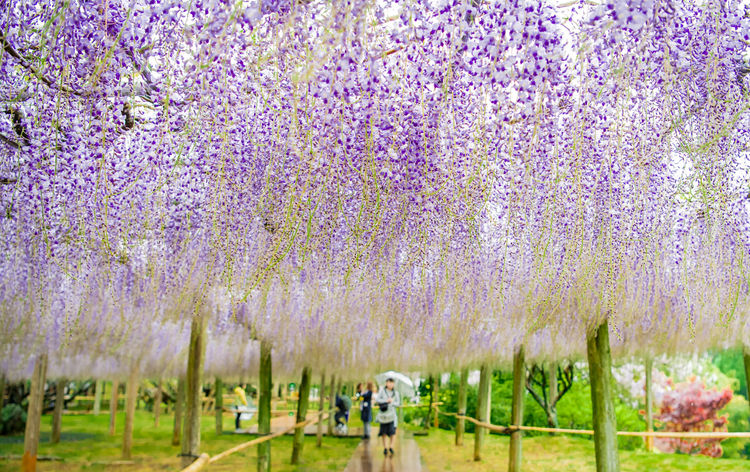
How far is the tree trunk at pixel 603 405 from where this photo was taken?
16.3 feet

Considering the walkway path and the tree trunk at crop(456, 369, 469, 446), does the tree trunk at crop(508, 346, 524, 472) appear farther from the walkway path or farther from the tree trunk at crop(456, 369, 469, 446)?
the tree trunk at crop(456, 369, 469, 446)

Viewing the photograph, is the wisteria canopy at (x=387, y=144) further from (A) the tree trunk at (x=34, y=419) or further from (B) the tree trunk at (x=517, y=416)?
(A) the tree trunk at (x=34, y=419)

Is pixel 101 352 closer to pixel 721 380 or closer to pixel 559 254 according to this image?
pixel 559 254

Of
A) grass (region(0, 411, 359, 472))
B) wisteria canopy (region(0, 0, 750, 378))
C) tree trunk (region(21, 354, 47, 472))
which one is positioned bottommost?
grass (region(0, 411, 359, 472))

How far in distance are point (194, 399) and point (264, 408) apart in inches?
52.5

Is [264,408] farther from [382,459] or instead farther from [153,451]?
[153,451]

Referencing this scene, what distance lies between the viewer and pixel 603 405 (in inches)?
198

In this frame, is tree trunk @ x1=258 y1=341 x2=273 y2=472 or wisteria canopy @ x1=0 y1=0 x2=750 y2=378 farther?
tree trunk @ x1=258 y1=341 x2=273 y2=472

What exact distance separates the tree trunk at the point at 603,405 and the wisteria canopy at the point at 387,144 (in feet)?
0.83

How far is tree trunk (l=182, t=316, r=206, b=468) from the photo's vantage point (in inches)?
222

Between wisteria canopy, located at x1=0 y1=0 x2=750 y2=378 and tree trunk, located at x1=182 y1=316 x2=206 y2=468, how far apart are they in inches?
22.9

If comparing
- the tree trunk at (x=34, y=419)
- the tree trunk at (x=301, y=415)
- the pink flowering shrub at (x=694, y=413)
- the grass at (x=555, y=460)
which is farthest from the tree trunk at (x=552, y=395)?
the tree trunk at (x=34, y=419)

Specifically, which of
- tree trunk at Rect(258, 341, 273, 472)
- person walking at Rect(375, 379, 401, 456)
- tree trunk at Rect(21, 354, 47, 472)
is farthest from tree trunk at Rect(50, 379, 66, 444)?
tree trunk at Rect(258, 341, 273, 472)

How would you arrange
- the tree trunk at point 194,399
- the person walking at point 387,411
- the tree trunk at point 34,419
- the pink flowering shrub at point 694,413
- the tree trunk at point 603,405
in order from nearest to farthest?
the tree trunk at point 603,405, the tree trunk at point 194,399, the tree trunk at point 34,419, the person walking at point 387,411, the pink flowering shrub at point 694,413
